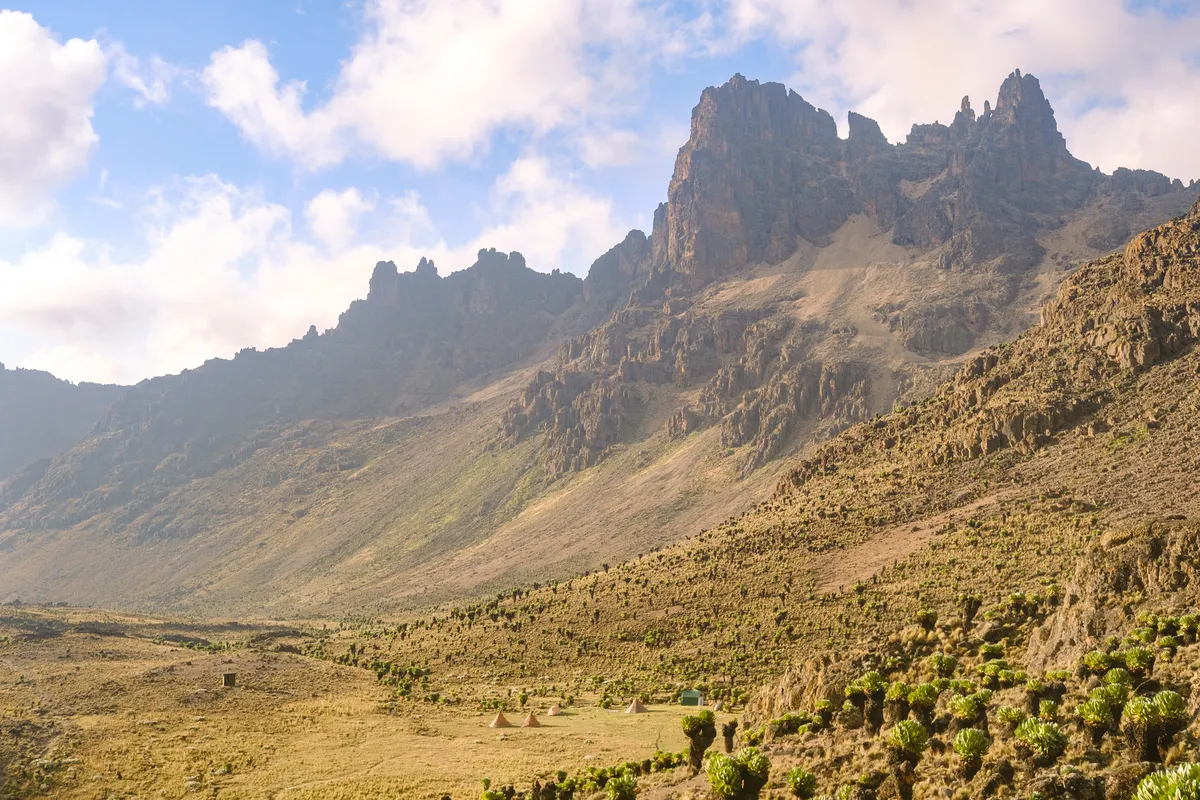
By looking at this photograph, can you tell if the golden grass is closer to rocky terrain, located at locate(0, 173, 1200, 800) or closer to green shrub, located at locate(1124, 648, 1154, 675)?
rocky terrain, located at locate(0, 173, 1200, 800)

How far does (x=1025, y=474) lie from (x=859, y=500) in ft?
52.9

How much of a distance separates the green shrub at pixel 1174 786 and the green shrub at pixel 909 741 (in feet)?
27.3

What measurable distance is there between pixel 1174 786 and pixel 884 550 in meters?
61.8

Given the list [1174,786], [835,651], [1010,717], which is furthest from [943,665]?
[1174,786]

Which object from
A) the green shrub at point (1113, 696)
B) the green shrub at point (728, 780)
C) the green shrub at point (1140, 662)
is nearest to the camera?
the green shrub at point (1113, 696)

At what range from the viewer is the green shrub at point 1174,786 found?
14.0m

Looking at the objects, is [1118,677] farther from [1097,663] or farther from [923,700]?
[923,700]

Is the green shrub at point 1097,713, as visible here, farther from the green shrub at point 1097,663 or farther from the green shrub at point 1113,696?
the green shrub at point 1097,663

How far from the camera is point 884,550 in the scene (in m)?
73.8

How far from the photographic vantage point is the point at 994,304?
641ft

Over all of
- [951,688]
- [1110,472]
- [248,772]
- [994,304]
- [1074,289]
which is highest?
[994,304]

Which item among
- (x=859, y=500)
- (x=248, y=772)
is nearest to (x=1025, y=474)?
(x=859, y=500)

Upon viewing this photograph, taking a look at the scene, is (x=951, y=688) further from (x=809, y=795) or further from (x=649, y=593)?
(x=649, y=593)

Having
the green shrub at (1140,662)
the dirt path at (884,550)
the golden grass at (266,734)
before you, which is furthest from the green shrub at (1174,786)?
the dirt path at (884,550)
